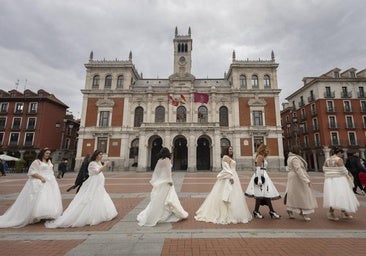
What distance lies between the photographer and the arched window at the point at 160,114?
1243 inches

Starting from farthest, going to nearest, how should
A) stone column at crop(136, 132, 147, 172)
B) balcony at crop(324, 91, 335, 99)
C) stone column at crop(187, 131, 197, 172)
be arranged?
1. balcony at crop(324, 91, 335, 99)
2. stone column at crop(187, 131, 197, 172)
3. stone column at crop(136, 132, 147, 172)

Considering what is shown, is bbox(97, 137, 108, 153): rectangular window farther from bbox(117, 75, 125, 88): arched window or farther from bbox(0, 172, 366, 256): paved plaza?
bbox(0, 172, 366, 256): paved plaza

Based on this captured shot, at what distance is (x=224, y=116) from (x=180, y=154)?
372 inches

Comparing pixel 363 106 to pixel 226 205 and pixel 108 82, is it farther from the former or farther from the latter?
pixel 108 82

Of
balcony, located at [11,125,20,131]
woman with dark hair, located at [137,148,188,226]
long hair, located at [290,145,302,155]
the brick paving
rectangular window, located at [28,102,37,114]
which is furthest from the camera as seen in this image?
rectangular window, located at [28,102,37,114]

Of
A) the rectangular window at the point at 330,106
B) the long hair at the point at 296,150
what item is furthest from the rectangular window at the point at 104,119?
the rectangular window at the point at 330,106

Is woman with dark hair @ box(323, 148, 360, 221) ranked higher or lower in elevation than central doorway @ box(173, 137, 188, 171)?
lower

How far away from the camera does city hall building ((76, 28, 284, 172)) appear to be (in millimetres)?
29922

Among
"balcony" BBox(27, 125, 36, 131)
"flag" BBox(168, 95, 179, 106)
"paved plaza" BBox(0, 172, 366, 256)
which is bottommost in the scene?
"paved plaza" BBox(0, 172, 366, 256)

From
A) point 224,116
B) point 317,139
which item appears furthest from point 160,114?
point 317,139

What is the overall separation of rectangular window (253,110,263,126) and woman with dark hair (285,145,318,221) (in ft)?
86.6

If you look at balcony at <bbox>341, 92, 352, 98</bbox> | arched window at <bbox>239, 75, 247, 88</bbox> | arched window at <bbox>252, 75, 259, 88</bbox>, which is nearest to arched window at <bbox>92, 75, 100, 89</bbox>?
arched window at <bbox>239, 75, 247, 88</bbox>

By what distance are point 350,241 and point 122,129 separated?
29.8 m

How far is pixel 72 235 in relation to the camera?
4348mm
